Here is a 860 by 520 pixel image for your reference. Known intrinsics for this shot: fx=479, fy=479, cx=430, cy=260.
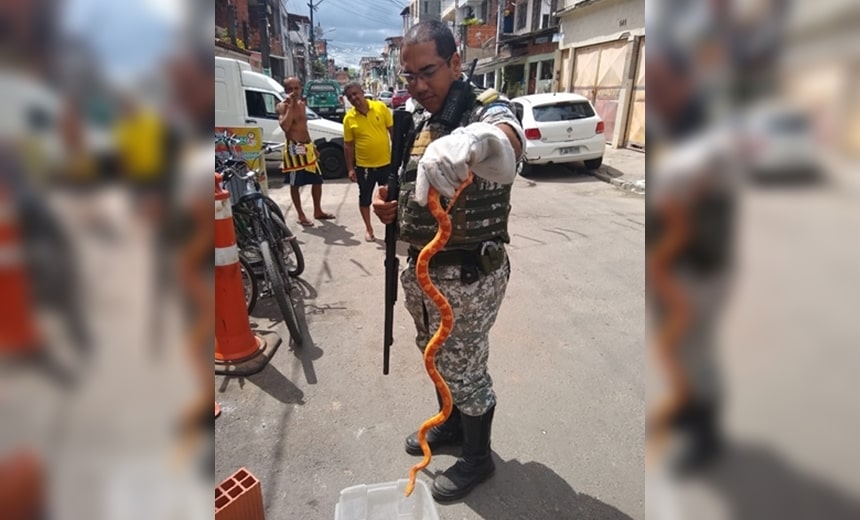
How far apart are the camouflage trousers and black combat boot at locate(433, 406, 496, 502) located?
0.28 feet

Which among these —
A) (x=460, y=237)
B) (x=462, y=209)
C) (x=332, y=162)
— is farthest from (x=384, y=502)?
(x=332, y=162)

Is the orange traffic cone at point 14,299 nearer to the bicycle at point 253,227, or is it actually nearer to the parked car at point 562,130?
the bicycle at point 253,227

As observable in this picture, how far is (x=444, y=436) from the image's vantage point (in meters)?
2.60

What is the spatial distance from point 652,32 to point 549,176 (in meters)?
10.6

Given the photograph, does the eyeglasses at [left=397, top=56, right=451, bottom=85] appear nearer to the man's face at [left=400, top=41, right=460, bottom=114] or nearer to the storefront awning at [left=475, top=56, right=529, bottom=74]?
Result: the man's face at [left=400, top=41, right=460, bottom=114]

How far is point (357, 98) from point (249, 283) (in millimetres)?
2830

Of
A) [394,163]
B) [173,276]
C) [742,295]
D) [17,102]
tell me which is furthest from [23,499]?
[394,163]

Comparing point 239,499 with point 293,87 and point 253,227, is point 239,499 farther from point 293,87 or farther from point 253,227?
point 293,87

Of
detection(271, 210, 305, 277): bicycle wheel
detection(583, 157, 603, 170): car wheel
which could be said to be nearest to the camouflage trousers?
detection(271, 210, 305, 277): bicycle wheel

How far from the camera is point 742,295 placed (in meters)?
0.36

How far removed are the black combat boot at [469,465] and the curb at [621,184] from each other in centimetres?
722

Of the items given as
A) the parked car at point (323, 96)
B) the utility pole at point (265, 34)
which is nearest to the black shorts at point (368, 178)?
the parked car at point (323, 96)

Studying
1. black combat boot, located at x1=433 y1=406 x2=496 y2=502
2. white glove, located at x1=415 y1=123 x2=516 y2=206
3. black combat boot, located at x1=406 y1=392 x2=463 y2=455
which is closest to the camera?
white glove, located at x1=415 y1=123 x2=516 y2=206

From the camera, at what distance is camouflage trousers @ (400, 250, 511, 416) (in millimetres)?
2064
